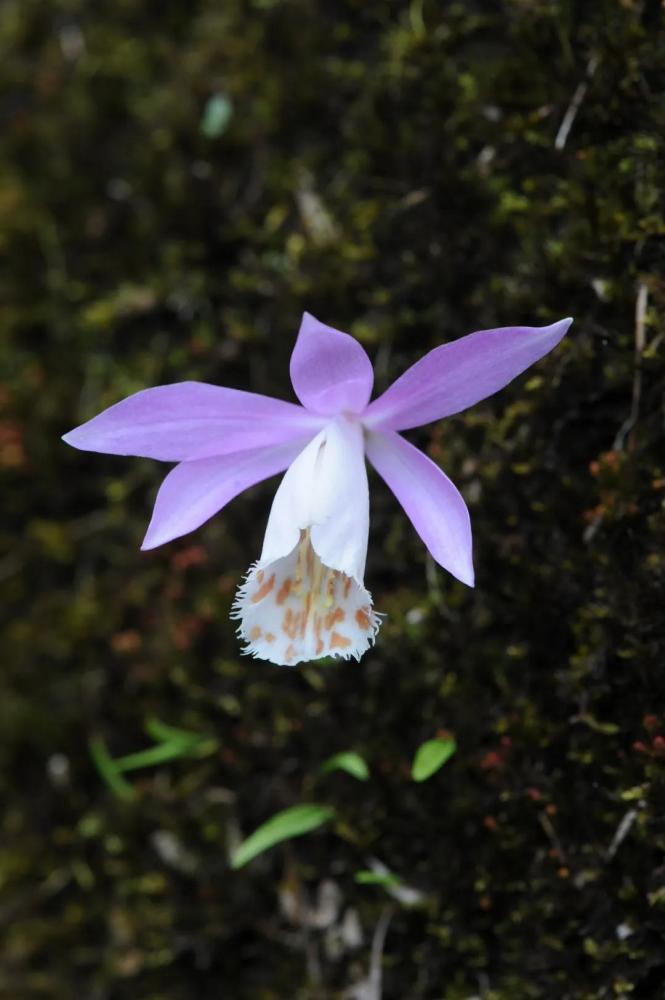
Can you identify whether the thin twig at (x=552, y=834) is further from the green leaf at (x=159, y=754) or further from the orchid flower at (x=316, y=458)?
the green leaf at (x=159, y=754)

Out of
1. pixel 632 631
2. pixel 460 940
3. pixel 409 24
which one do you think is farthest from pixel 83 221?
pixel 460 940

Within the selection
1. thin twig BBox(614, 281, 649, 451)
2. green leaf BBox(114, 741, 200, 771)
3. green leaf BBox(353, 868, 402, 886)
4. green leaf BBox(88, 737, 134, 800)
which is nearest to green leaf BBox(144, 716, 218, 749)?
green leaf BBox(114, 741, 200, 771)

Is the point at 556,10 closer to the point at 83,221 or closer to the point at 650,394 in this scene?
the point at 650,394

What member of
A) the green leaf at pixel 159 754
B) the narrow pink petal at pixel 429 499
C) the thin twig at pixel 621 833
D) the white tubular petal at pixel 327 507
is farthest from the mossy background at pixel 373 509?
the white tubular petal at pixel 327 507

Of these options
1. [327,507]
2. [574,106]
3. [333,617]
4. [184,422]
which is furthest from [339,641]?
[574,106]

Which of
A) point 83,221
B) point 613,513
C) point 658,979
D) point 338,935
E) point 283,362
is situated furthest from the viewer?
point 83,221

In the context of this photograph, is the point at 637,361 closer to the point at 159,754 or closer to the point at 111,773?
the point at 159,754
